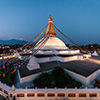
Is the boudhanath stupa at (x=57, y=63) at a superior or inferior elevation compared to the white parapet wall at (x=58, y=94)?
superior

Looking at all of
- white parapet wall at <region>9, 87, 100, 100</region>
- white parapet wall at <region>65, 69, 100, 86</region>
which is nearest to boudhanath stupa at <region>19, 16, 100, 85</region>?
white parapet wall at <region>65, 69, 100, 86</region>

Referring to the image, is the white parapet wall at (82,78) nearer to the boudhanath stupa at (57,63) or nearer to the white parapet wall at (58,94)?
the boudhanath stupa at (57,63)

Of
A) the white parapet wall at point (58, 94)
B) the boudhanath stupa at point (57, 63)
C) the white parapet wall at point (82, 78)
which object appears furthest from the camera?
the boudhanath stupa at point (57, 63)

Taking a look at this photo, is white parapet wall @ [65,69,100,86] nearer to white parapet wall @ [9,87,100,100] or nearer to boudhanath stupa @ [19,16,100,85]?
boudhanath stupa @ [19,16,100,85]

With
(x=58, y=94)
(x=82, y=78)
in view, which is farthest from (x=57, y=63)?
(x=58, y=94)

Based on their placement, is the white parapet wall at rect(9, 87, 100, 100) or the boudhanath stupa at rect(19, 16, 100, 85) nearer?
the white parapet wall at rect(9, 87, 100, 100)

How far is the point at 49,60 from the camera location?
500 inches

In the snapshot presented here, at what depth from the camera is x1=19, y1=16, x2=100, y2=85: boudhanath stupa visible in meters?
7.23

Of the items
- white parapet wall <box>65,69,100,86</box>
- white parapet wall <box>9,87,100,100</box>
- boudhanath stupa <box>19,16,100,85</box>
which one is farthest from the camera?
boudhanath stupa <box>19,16,100,85</box>

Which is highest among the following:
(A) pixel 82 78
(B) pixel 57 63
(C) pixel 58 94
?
(B) pixel 57 63

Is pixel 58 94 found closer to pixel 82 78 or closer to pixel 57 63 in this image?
pixel 82 78

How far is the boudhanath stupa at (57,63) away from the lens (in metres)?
7.23

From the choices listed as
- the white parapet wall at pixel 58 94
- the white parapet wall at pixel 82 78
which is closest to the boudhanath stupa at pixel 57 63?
the white parapet wall at pixel 82 78

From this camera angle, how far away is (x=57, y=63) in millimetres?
11180
